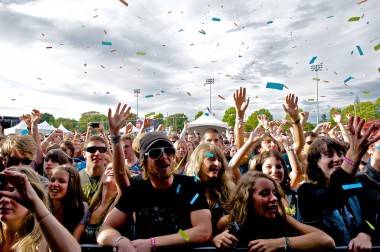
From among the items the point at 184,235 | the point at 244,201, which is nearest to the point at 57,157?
the point at 184,235

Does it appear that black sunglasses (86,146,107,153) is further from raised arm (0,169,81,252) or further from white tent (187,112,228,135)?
white tent (187,112,228,135)

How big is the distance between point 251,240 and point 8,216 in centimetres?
185

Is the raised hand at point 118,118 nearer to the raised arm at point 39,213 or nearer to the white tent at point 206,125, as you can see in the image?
the raised arm at point 39,213

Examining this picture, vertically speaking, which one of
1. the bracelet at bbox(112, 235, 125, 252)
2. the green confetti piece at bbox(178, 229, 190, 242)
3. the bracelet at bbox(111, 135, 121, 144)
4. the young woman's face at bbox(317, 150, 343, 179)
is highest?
the bracelet at bbox(111, 135, 121, 144)

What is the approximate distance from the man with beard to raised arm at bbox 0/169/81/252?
28.5 inches

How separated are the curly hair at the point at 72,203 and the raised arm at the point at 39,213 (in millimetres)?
1486

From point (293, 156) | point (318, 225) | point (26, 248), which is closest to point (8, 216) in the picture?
point (26, 248)

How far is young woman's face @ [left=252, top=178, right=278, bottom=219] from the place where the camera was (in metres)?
2.78

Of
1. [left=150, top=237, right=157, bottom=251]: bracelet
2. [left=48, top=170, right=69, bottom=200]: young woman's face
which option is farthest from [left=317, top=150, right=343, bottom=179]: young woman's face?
[left=48, top=170, right=69, bottom=200]: young woman's face

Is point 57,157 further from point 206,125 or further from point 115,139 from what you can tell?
point 206,125

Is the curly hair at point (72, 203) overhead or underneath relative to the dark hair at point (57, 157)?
underneath

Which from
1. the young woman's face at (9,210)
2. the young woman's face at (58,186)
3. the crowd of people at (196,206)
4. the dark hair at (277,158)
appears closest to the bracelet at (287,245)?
the crowd of people at (196,206)

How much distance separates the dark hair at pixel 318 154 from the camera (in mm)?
3265

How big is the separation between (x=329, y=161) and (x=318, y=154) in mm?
129
